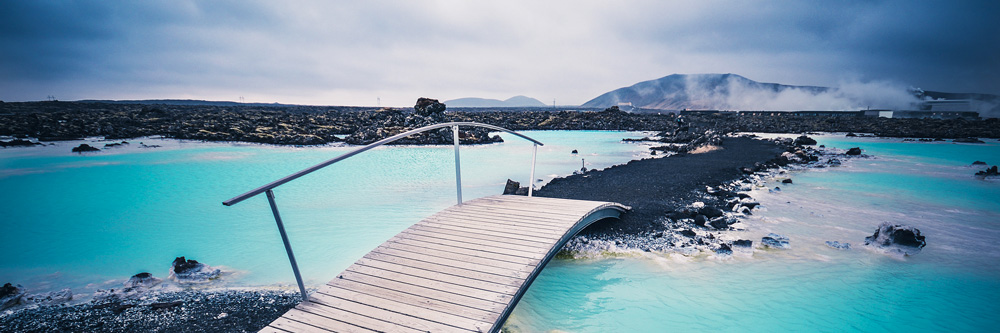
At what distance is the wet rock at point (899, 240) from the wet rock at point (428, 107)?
95.2ft

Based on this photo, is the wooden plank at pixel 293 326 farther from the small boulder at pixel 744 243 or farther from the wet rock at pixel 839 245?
the wet rock at pixel 839 245

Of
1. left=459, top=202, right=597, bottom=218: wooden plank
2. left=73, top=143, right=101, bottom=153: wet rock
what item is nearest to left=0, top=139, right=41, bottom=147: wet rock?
left=73, top=143, right=101, bottom=153: wet rock

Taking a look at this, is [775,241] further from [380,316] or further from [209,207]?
[209,207]

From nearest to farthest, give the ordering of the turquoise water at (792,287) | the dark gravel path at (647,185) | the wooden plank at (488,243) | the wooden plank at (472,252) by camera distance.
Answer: the wooden plank at (472,252), the wooden plank at (488,243), the turquoise water at (792,287), the dark gravel path at (647,185)

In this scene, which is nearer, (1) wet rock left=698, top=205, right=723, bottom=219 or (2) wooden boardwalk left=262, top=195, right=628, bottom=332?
(2) wooden boardwalk left=262, top=195, right=628, bottom=332

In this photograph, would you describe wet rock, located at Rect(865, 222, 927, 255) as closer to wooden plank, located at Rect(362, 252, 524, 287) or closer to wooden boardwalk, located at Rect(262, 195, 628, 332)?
wooden boardwalk, located at Rect(262, 195, 628, 332)

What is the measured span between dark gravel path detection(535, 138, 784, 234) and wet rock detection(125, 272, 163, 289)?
7282 millimetres

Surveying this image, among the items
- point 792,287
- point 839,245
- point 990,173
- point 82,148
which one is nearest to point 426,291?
point 792,287

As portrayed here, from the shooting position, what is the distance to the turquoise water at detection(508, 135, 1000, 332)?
5.17m

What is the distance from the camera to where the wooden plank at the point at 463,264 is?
154 inches

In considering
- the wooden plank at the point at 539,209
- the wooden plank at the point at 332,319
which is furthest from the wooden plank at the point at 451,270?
the wooden plank at the point at 539,209

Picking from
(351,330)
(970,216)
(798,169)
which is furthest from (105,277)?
(798,169)

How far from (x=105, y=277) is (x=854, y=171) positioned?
24666 mm

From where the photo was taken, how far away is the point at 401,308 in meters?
3.31
